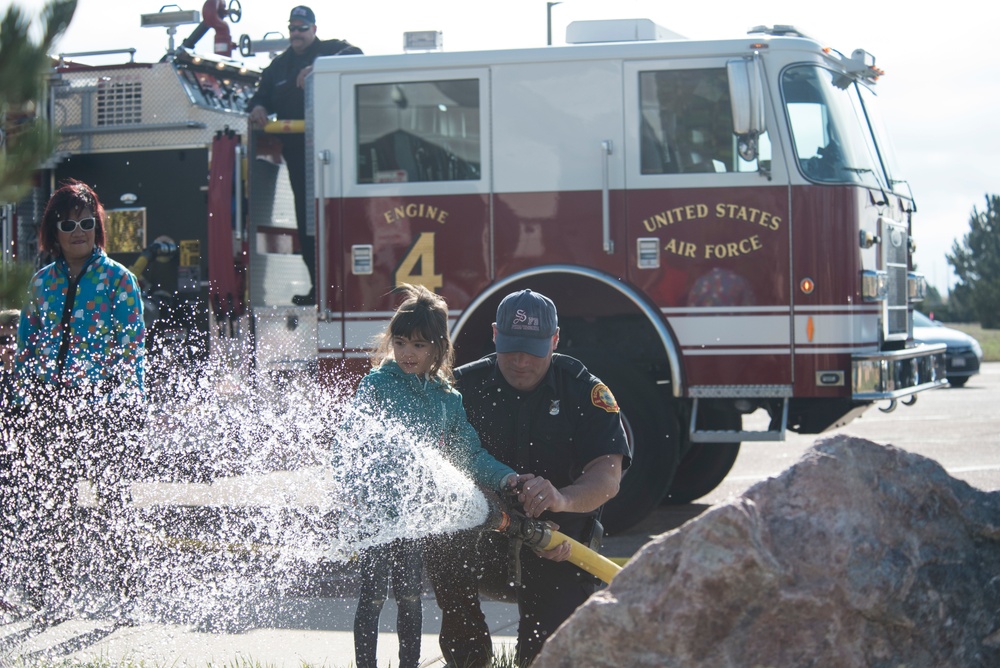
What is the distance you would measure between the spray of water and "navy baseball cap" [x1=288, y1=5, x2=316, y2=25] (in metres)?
2.33

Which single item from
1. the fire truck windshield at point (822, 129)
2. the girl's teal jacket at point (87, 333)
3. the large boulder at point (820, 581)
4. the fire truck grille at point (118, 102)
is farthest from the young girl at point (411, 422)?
the fire truck grille at point (118, 102)

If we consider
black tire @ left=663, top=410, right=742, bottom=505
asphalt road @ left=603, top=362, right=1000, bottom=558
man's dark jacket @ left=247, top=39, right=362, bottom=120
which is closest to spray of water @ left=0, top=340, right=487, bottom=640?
man's dark jacket @ left=247, top=39, right=362, bottom=120

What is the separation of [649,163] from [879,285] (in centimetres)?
148

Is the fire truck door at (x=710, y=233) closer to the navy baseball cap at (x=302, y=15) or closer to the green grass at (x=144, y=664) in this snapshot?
the navy baseball cap at (x=302, y=15)

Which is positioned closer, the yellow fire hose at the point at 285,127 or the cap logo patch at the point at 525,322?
the cap logo patch at the point at 525,322

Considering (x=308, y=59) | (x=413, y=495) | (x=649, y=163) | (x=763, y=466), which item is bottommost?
(x=763, y=466)

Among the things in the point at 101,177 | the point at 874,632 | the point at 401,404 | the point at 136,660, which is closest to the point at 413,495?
the point at 401,404

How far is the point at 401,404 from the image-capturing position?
3928 millimetres

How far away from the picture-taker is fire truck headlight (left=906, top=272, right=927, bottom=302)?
747cm

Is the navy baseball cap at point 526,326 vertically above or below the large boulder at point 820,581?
above

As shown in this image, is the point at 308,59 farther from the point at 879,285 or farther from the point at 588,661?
the point at 588,661

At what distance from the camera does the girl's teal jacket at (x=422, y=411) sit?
3906 mm

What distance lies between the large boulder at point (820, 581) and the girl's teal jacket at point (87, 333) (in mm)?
2711

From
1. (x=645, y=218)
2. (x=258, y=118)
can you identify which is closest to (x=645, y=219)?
(x=645, y=218)
